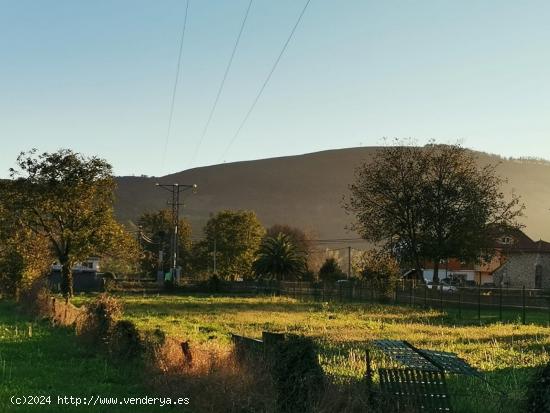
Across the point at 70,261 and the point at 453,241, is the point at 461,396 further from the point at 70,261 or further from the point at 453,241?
the point at 453,241

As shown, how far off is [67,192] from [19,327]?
2975 cm

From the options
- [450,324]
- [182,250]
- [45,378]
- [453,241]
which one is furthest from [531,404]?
[182,250]

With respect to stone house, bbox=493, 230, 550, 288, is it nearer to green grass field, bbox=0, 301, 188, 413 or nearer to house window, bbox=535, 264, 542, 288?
house window, bbox=535, 264, 542, 288

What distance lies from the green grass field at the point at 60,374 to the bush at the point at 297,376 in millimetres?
2266

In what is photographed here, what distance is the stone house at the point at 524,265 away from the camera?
7619 cm

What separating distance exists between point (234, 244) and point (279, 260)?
22.1 metres

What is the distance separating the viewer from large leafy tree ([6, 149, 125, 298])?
5141 centimetres

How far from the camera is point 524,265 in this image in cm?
7838

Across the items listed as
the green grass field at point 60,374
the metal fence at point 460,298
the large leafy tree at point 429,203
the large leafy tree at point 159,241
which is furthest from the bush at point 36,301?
the large leafy tree at point 159,241

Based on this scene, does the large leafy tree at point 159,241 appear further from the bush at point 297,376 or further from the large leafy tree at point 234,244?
the bush at point 297,376

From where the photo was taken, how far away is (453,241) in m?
58.7

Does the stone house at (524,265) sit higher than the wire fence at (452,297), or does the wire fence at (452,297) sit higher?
the stone house at (524,265)

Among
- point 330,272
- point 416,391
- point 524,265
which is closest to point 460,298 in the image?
point 416,391

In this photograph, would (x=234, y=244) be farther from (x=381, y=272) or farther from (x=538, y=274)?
(x=381, y=272)
